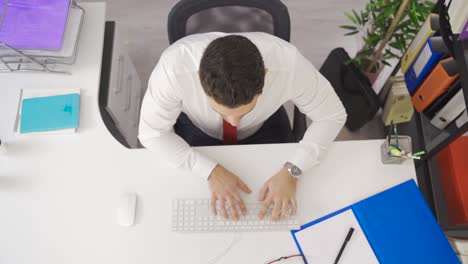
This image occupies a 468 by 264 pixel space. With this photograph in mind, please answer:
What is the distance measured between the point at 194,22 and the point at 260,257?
82cm

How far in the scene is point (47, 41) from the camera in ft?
4.44

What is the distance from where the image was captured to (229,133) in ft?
4.71

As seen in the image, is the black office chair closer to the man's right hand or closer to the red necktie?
the red necktie

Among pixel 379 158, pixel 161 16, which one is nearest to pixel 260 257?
pixel 379 158

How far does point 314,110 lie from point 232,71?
0.48 metres

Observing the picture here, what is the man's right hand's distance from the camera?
3.90ft

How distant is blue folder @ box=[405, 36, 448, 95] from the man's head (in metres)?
0.86

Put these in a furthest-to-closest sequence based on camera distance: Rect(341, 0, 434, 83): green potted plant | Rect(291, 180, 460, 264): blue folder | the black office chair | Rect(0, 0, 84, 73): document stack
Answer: Rect(341, 0, 434, 83): green potted plant < Rect(0, 0, 84, 73): document stack < the black office chair < Rect(291, 180, 460, 264): blue folder

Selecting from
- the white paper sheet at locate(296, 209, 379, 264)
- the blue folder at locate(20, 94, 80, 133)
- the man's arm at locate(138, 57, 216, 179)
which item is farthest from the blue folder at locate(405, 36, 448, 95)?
the blue folder at locate(20, 94, 80, 133)

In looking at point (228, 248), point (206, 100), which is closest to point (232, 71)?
point (206, 100)

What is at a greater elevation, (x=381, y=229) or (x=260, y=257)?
(x=381, y=229)

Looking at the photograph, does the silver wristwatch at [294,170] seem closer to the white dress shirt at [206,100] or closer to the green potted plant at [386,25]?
the white dress shirt at [206,100]

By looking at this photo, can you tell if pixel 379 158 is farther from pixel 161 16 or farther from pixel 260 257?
pixel 161 16

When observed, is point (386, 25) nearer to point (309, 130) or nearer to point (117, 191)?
point (309, 130)
